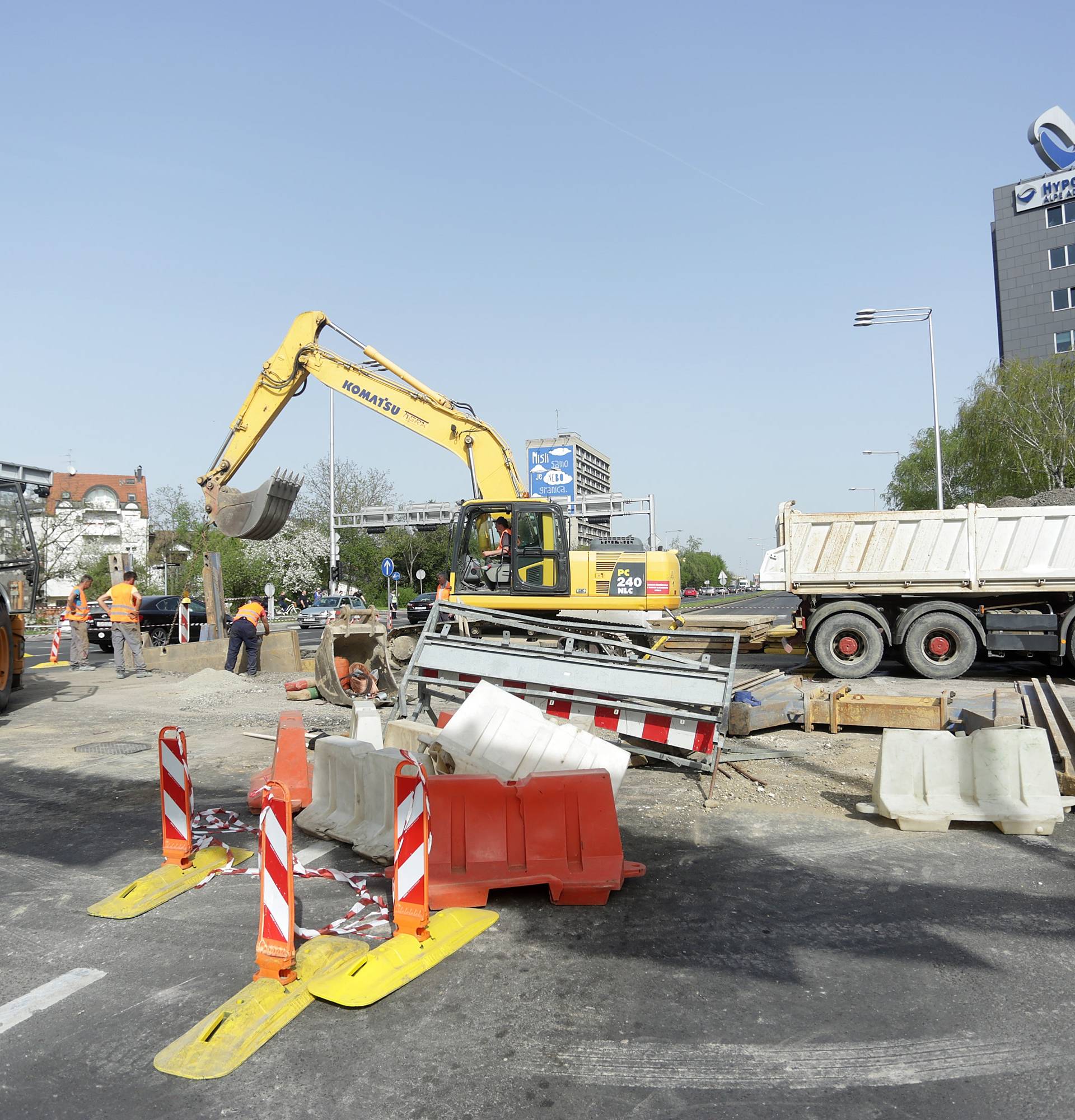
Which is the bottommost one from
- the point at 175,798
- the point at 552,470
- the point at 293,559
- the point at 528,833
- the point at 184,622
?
the point at 528,833

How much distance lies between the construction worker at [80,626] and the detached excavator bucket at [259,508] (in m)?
5.41

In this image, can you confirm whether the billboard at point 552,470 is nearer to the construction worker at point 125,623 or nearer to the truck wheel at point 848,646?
the construction worker at point 125,623

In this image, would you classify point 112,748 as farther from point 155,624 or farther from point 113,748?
point 155,624

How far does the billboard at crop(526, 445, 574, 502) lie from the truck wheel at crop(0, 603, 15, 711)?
109 ft

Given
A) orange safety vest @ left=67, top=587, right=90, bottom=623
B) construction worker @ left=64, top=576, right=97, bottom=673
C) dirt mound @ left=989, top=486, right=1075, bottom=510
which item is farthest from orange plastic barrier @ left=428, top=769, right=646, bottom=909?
dirt mound @ left=989, top=486, right=1075, bottom=510

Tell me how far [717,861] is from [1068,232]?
56674 mm

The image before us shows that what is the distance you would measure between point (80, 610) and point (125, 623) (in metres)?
3.74

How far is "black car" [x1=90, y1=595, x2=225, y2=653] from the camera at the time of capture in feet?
79.4

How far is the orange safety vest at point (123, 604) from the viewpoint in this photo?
16.9 m

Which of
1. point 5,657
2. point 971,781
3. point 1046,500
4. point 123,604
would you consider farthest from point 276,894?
point 1046,500

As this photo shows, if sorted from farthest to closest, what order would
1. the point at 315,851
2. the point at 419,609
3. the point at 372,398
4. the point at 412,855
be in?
the point at 419,609 → the point at 372,398 → the point at 315,851 → the point at 412,855

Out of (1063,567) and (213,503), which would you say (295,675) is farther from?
(1063,567)

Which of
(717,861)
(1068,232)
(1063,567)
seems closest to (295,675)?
(717,861)

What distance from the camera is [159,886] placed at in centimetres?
534
